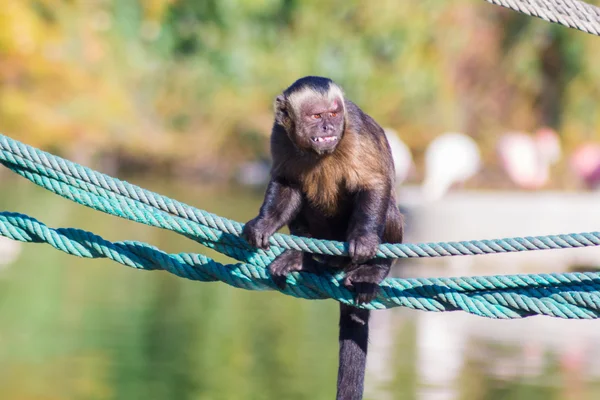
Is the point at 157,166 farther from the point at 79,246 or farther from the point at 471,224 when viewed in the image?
the point at 79,246

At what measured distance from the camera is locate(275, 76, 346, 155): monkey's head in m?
2.97

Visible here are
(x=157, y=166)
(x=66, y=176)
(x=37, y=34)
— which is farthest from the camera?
Result: (x=157, y=166)

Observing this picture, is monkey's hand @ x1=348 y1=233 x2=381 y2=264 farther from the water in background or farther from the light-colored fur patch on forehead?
the water in background

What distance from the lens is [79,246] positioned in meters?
2.55

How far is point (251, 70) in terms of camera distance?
13070mm

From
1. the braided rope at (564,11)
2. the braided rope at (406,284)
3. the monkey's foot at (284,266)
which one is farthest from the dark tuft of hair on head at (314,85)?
the braided rope at (564,11)

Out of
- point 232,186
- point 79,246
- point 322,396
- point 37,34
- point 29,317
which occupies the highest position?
point 37,34

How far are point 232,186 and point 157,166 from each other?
5.36 ft

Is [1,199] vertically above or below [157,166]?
below

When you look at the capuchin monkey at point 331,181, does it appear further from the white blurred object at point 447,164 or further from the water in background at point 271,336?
the white blurred object at point 447,164

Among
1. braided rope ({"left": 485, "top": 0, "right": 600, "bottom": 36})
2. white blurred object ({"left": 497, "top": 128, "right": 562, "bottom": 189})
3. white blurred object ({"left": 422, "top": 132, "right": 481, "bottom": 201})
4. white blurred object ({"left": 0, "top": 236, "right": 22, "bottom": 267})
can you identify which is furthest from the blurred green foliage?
braided rope ({"left": 485, "top": 0, "right": 600, "bottom": 36})

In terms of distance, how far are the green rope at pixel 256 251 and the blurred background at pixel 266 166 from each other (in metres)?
3.08

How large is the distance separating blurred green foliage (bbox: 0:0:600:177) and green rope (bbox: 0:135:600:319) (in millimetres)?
10097

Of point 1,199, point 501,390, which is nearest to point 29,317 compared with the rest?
point 501,390
